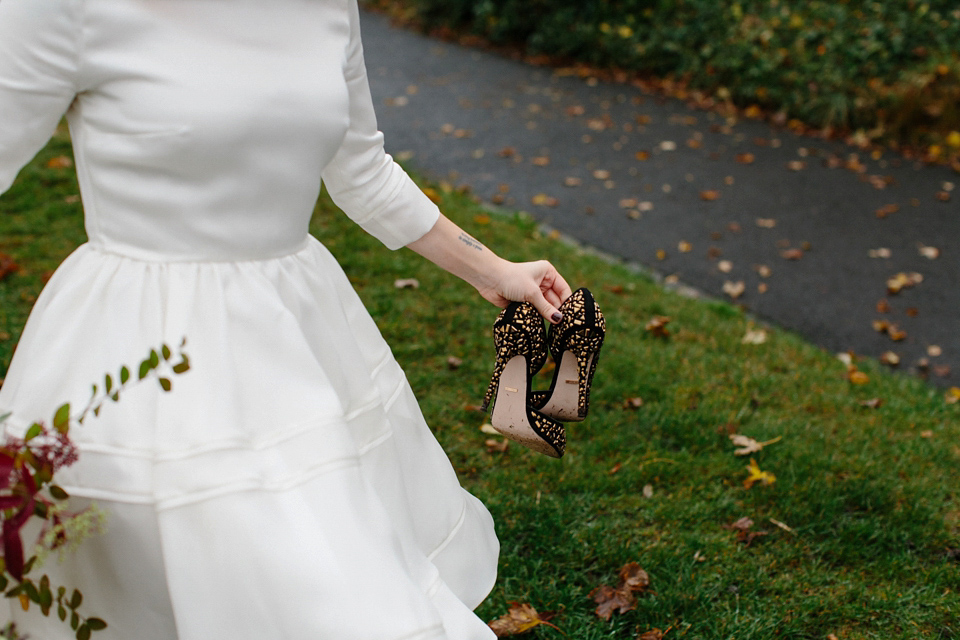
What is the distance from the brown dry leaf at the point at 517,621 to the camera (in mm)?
2455

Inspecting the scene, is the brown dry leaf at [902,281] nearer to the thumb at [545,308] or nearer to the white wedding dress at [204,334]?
the thumb at [545,308]

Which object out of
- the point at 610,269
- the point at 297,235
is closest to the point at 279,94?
the point at 297,235

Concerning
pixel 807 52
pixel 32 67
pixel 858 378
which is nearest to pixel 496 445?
pixel 858 378

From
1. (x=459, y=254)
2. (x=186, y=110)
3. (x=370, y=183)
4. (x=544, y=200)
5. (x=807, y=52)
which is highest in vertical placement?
(x=186, y=110)

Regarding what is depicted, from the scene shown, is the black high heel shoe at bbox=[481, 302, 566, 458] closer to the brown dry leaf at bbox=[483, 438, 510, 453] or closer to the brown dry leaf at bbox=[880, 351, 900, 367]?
the brown dry leaf at bbox=[483, 438, 510, 453]

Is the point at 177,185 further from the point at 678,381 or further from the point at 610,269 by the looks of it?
the point at 610,269

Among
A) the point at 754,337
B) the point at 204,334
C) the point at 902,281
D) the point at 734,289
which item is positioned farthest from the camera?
the point at 902,281

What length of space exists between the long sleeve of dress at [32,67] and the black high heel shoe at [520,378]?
1080 mm

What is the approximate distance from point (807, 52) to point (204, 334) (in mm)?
8360

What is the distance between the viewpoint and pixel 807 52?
27.8 ft

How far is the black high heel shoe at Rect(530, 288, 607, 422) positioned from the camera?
7.04ft

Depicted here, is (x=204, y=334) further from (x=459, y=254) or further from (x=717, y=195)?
(x=717, y=195)

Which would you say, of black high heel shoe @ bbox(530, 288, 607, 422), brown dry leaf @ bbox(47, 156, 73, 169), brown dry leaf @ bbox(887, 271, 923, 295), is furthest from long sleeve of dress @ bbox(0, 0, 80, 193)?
brown dry leaf @ bbox(887, 271, 923, 295)

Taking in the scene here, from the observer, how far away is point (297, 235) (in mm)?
1636
